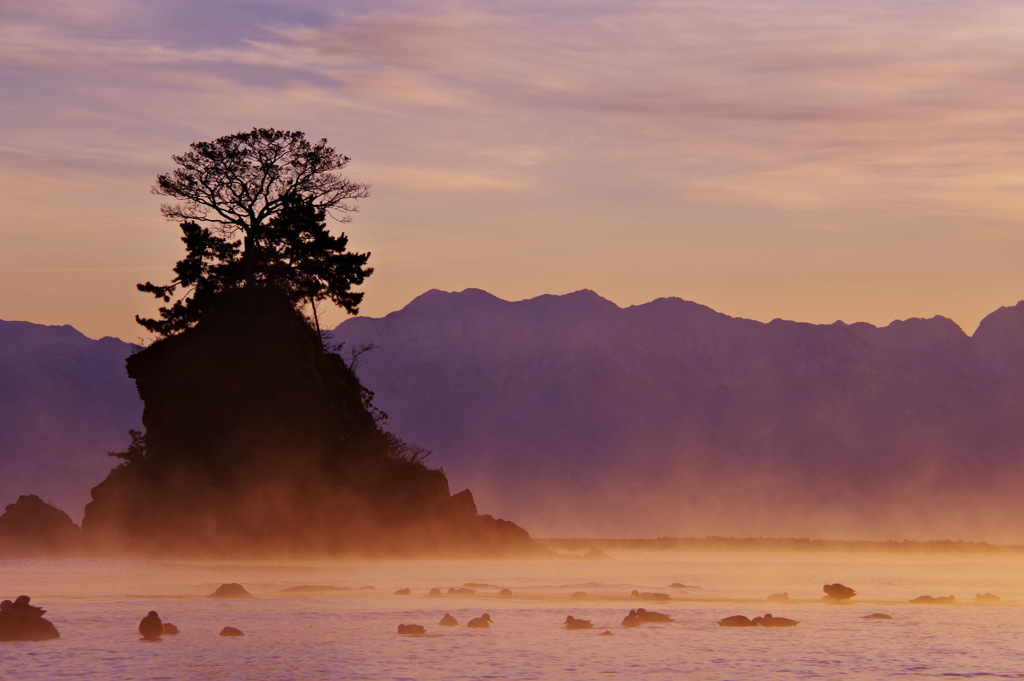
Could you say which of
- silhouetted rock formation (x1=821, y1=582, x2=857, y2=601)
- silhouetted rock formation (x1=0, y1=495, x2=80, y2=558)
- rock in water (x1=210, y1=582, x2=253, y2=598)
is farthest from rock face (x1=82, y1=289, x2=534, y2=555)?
silhouetted rock formation (x1=821, y1=582, x2=857, y2=601)

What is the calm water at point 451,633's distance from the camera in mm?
45781

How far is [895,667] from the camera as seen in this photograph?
48562 mm

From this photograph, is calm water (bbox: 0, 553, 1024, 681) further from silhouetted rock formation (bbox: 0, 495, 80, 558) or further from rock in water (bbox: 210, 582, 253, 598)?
silhouetted rock formation (bbox: 0, 495, 80, 558)

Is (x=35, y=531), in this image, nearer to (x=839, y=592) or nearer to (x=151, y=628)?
(x=839, y=592)

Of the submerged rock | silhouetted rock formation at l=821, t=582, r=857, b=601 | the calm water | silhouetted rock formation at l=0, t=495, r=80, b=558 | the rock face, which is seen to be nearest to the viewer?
the calm water

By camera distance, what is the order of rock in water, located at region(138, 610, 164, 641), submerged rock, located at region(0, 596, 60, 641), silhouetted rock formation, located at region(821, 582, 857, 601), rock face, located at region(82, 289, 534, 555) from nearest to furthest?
submerged rock, located at region(0, 596, 60, 641) < rock in water, located at region(138, 610, 164, 641) < silhouetted rock formation, located at region(821, 582, 857, 601) < rock face, located at region(82, 289, 534, 555)

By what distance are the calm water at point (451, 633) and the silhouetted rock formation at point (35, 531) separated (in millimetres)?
11140

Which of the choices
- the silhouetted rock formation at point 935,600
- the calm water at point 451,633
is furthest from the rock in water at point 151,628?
the silhouetted rock formation at point 935,600

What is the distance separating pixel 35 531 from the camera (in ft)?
368

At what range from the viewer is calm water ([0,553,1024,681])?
45.8 m

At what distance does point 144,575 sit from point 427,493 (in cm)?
2610

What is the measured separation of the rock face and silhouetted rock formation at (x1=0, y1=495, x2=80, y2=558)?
9760 millimetres

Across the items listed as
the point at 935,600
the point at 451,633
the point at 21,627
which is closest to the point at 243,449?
the point at 451,633

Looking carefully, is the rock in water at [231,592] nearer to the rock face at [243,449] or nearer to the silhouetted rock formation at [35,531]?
the rock face at [243,449]
